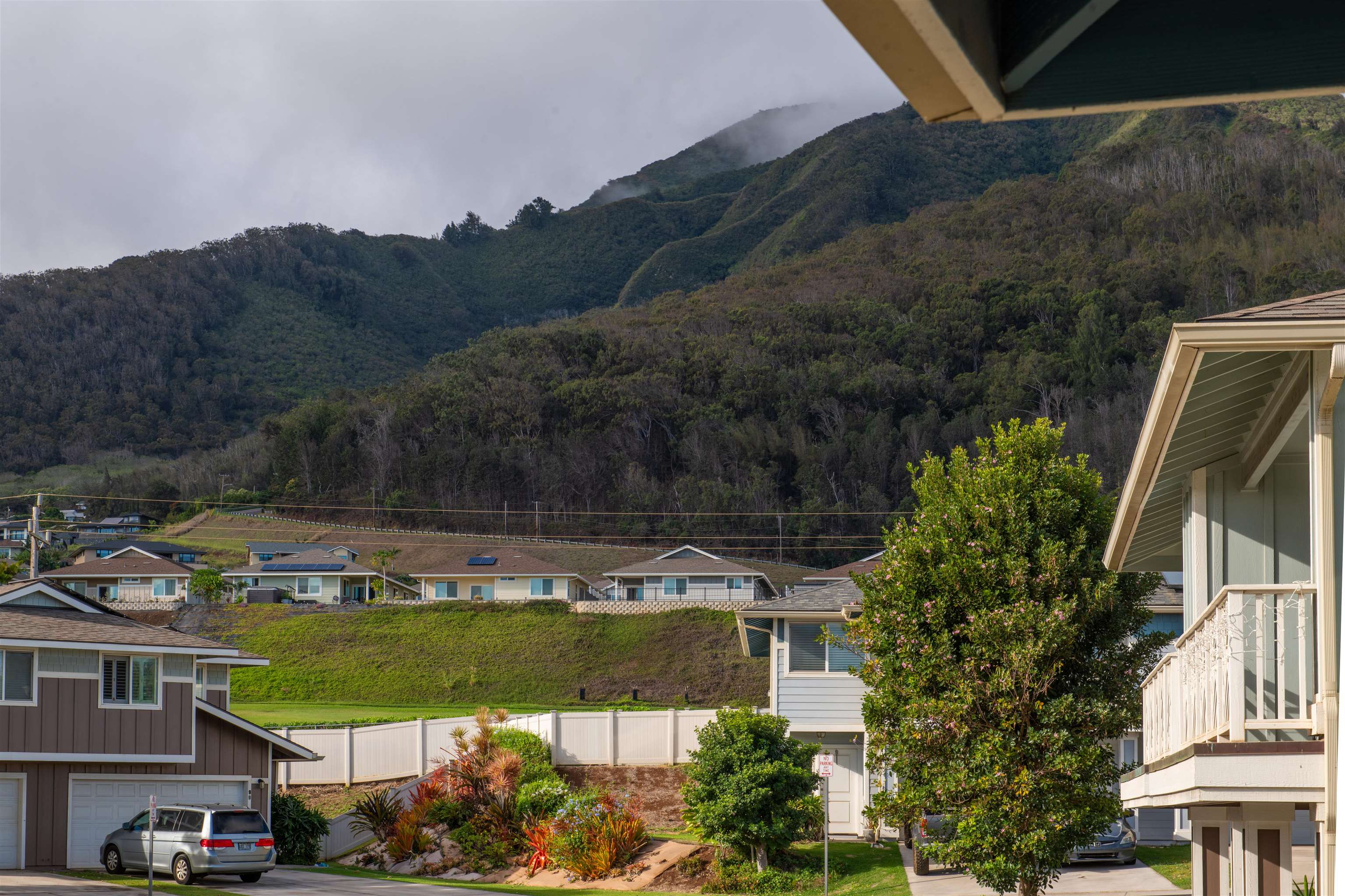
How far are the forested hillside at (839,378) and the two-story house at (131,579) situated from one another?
50.7 meters

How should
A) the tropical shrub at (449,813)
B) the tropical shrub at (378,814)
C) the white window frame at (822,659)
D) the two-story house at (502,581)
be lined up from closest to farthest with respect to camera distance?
the tropical shrub at (449,813)
the white window frame at (822,659)
the tropical shrub at (378,814)
the two-story house at (502,581)

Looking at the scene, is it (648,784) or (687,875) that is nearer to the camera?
(687,875)

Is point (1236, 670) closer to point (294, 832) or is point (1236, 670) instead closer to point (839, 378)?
point (294, 832)

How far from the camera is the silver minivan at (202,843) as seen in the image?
1011 inches

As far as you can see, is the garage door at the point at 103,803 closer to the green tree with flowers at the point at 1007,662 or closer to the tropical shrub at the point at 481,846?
the tropical shrub at the point at 481,846

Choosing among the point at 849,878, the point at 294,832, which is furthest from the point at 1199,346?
the point at 294,832

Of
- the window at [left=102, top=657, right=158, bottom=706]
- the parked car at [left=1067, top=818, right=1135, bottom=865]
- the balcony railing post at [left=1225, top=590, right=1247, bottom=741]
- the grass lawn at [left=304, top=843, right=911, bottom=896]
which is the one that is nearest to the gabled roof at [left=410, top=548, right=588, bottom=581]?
the grass lawn at [left=304, top=843, right=911, bottom=896]

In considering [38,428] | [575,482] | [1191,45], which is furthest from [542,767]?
[38,428]

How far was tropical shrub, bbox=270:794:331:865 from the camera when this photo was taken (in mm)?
33594

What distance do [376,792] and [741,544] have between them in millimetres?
96128

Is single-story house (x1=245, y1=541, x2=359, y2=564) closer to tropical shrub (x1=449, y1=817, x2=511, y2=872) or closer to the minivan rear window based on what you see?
tropical shrub (x1=449, y1=817, x2=511, y2=872)

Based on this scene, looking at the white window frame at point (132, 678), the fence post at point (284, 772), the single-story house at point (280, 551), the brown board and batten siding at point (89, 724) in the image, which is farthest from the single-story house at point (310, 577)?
the white window frame at point (132, 678)

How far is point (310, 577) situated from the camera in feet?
304

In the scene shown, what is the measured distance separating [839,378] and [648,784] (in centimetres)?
12328
